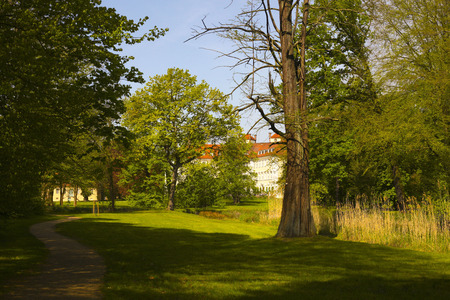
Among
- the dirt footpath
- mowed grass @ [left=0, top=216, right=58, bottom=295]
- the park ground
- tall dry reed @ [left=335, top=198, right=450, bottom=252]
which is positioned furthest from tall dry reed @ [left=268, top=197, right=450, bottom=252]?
mowed grass @ [left=0, top=216, right=58, bottom=295]

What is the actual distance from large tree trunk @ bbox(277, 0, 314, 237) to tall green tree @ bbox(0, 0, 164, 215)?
20.2 feet

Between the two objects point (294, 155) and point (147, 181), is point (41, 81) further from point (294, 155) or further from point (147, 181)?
point (147, 181)

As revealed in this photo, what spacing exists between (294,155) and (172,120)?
2277 centimetres

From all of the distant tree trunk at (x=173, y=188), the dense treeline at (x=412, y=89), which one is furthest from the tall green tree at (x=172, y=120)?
the dense treeline at (x=412, y=89)

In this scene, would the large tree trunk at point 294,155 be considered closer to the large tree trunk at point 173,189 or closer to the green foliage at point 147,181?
the green foliage at point 147,181

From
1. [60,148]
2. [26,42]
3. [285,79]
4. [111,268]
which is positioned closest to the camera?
[26,42]

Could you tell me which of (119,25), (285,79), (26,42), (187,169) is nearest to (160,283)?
(26,42)

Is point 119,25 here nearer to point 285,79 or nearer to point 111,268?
point 285,79

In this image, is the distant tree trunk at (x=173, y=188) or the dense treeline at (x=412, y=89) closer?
the dense treeline at (x=412, y=89)

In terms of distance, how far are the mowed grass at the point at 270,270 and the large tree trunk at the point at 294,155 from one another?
0.87 metres

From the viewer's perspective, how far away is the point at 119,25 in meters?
13.5

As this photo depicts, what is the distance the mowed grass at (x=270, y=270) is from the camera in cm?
768

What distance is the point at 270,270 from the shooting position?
10180 mm

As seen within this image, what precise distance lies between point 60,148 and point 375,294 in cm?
1016
